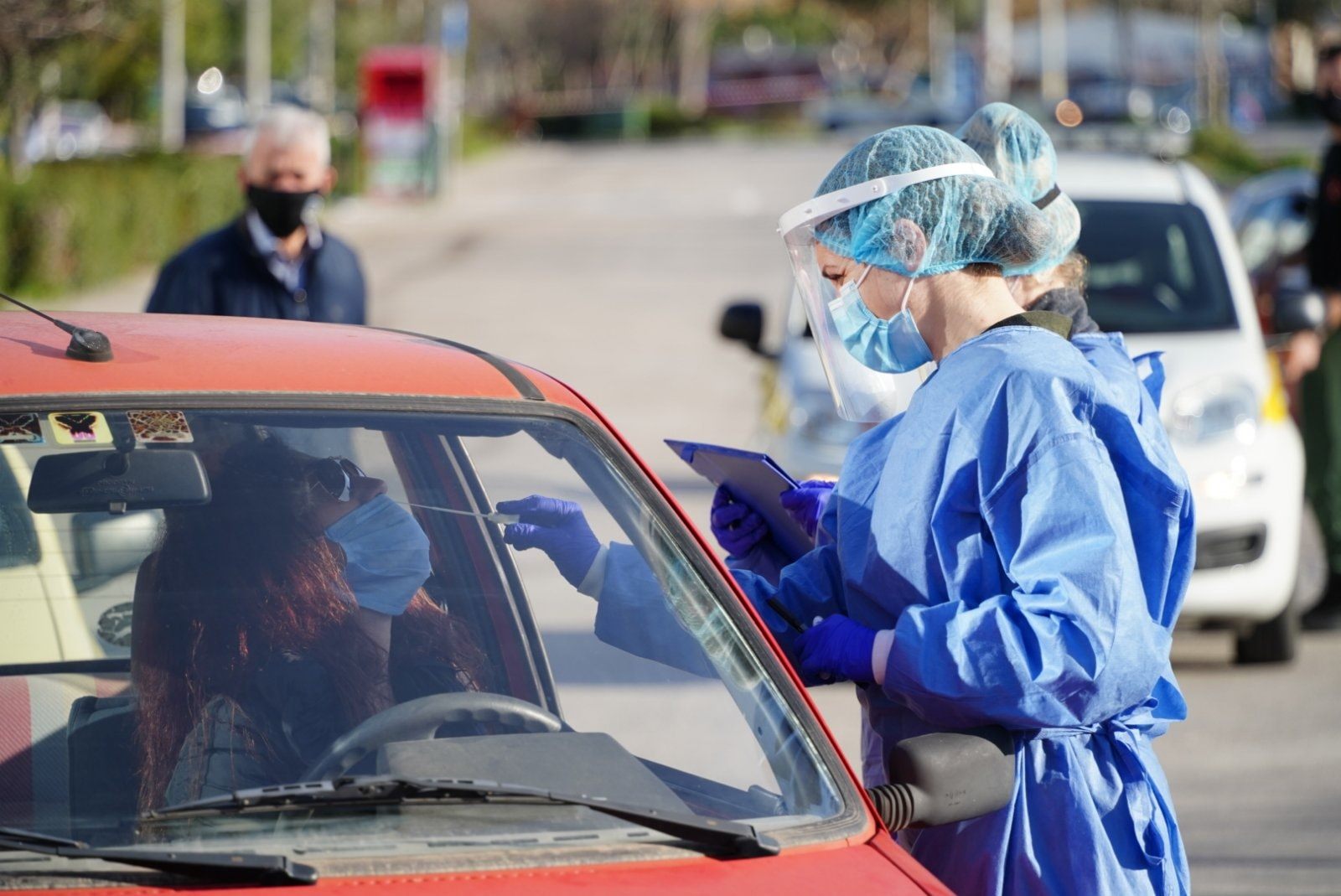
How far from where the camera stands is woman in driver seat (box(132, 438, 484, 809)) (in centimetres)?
240

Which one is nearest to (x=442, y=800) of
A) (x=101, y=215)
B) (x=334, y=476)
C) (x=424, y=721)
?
(x=424, y=721)

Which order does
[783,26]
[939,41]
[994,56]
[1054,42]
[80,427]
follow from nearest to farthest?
1. [80,427]
2. [994,56]
3. [1054,42]
4. [939,41]
5. [783,26]

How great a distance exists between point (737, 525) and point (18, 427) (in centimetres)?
133

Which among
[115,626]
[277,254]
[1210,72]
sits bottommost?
[1210,72]

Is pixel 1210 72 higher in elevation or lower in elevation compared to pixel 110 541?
lower

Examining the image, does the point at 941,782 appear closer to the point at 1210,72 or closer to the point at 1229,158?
the point at 1229,158

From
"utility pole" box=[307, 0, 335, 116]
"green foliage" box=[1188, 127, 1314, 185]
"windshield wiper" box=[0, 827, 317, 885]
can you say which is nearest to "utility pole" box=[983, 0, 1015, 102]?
"green foliage" box=[1188, 127, 1314, 185]

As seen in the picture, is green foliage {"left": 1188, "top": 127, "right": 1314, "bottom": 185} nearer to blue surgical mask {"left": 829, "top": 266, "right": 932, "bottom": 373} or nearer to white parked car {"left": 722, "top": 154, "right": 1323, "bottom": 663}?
white parked car {"left": 722, "top": 154, "right": 1323, "bottom": 663}

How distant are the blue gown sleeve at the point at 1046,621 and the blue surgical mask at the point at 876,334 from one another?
36 cm

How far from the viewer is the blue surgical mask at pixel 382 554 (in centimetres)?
260

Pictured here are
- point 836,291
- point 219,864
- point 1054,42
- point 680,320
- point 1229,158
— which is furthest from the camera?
point 1054,42

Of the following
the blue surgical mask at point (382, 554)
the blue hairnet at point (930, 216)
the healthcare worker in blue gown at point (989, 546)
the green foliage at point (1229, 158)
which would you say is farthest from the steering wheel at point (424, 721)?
the green foliage at point (1229, 158)

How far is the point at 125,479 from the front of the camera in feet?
8.70

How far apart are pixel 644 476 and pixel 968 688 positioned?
0.60 meters
